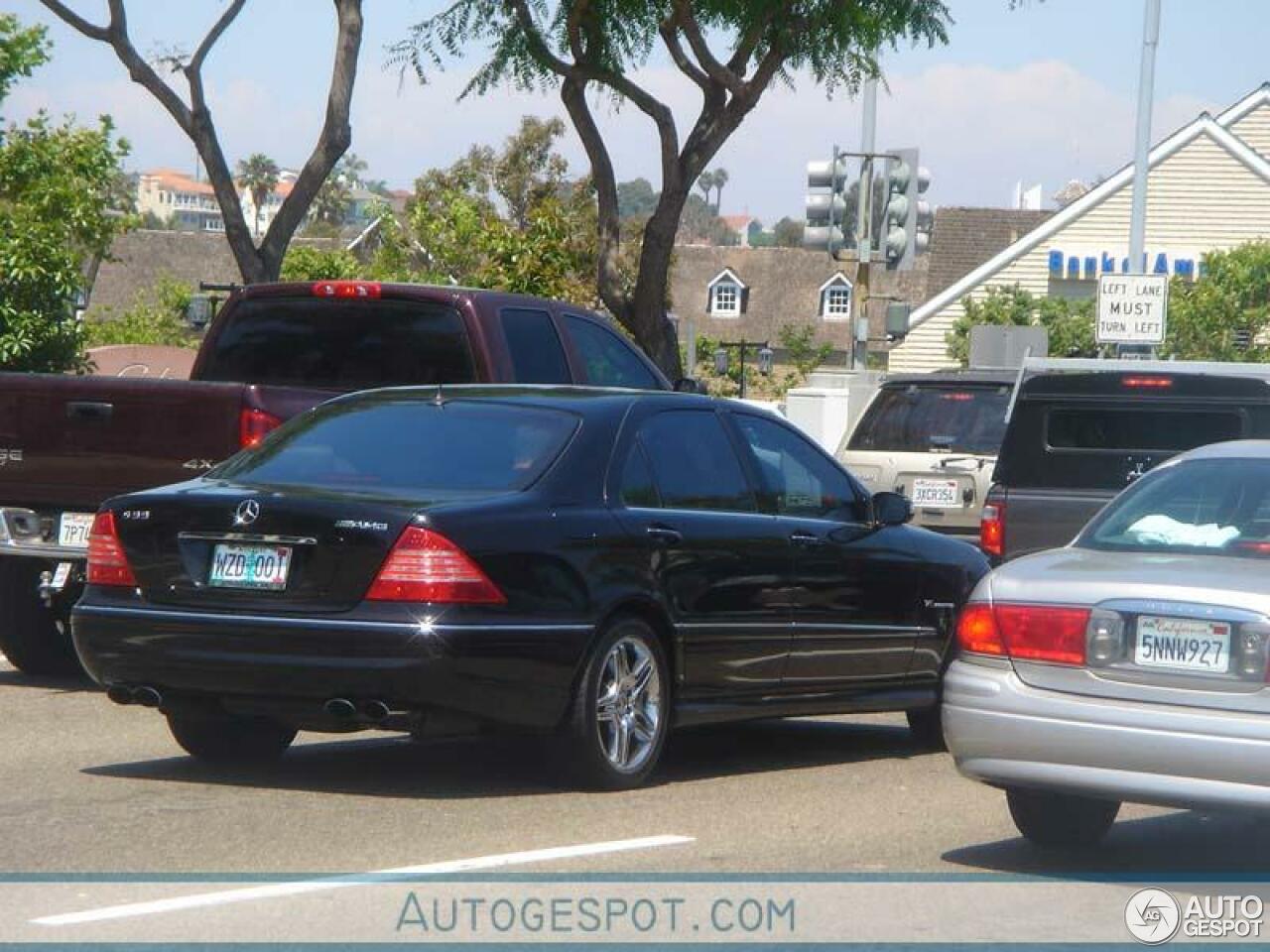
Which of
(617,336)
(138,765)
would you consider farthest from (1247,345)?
(138,765)

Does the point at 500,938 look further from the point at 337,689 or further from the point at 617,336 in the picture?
the point at 617,336

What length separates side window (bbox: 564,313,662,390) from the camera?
12.9 meters

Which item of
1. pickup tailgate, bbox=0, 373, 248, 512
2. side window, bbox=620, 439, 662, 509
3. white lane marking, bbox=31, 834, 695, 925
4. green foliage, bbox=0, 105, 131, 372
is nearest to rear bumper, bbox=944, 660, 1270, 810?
white lane marking, bbox=31, 834, 695, 925

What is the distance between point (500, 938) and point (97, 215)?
1841 cm

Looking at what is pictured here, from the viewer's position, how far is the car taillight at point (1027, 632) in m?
7.34

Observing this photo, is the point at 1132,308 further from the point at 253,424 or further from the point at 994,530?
the point at 253,424

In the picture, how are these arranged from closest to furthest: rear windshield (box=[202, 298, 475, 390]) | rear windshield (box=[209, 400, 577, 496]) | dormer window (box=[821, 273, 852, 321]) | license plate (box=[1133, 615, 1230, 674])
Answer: license plate (box=[1133, 615, 1230, 674])
rear windshield (box=[209, 400, 577, 496])
rear windshield (box=[202, 298, 475, 390])
dormer window (box=[821, 273, 852, 321])

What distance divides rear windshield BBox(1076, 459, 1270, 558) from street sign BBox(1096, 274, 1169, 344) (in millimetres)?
19690

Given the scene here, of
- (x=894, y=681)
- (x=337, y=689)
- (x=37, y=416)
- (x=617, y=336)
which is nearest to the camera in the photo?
(x=337, y=689)

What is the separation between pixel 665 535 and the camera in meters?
9.28

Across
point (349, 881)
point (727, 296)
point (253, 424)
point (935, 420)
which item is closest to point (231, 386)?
point (253, 424)

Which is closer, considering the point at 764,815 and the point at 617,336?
the point at 764,815

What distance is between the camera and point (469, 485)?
8922mm

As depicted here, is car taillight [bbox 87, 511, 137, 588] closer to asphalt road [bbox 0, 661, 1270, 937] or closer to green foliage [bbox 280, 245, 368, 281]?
asphalt road [bbox 0, 661, 1270, 937]
